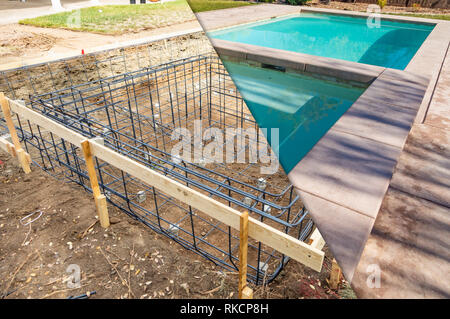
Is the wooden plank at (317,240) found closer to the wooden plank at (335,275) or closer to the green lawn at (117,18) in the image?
the wooden plank at (335,275)

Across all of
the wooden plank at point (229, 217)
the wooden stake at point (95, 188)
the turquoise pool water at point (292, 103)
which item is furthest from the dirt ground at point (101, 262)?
the turquoise pool water at point (292, 103)

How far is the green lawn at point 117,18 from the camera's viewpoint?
16156 mm

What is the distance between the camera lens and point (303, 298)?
3.16 meters

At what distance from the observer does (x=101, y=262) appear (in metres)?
3.74

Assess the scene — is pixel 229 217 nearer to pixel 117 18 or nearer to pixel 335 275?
pixel 335 275

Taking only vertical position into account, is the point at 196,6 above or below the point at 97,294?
above

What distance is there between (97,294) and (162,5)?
955 inches

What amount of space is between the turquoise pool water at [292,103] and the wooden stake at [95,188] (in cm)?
442

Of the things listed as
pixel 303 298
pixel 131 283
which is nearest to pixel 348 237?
pixel 303 298

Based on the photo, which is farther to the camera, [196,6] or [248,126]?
[196,6]

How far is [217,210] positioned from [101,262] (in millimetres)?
1879

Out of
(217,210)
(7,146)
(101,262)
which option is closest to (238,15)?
(7,146)
